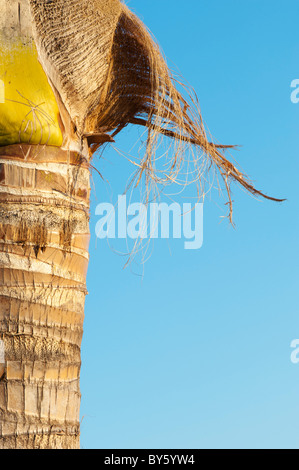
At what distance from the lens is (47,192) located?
→ 12.1 feet

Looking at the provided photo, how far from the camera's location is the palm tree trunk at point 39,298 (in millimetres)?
3506

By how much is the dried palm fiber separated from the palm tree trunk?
1.07ft

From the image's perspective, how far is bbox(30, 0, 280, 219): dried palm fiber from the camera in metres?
3.89

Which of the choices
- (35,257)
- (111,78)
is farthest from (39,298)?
(111,78)

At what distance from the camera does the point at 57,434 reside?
3551 millimetres

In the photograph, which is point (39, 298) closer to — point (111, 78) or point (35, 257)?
point (35, 257)

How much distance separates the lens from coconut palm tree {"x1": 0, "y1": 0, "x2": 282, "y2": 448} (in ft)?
11.6

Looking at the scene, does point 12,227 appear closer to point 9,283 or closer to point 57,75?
point 9,283

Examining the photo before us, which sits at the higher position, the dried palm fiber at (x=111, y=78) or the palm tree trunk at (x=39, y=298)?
the dried palm fiber at (x=111, y=78)

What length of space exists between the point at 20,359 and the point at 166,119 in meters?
1.69

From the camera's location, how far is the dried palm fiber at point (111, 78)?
12.8 feet

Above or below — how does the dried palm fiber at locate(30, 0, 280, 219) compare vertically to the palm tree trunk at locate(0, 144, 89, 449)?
above

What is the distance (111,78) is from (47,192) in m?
0.92
